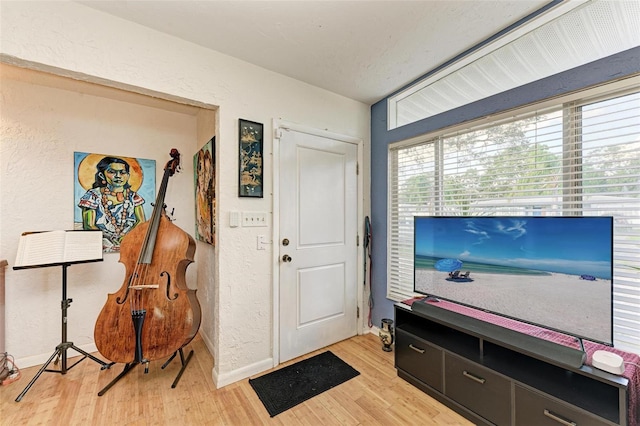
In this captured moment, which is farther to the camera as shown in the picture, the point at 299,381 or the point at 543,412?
the point at 299,381

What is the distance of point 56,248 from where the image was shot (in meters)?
1.91

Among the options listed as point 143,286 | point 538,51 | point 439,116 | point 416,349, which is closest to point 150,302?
point 143,286

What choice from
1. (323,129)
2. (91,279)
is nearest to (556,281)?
(323,129)

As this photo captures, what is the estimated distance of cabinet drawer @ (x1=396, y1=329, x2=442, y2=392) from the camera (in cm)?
177


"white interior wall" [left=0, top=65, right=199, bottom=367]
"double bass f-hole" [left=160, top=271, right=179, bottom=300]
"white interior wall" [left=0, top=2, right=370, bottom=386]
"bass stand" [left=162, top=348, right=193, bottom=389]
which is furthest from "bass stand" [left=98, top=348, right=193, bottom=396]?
"white interior wall" [left=0, top=65, right=199, bottom=367]

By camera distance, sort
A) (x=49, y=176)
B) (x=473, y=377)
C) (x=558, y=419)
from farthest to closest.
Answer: (x=49, y=176)
(x=473, y=377)
(x=558, y=419)

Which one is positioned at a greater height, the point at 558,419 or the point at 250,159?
the point at 250,159

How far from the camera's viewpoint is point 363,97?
266 cm

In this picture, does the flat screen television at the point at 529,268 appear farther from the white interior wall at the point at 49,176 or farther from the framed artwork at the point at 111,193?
the white interior wall at the point at 49,176

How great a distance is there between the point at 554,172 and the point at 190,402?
9.35ft

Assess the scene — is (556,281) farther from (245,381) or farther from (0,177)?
(0,177)

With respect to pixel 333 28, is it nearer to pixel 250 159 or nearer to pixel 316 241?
pixel 250 159

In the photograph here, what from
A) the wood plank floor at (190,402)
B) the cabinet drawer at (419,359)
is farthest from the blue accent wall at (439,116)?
the wood plank floor at (190,402)

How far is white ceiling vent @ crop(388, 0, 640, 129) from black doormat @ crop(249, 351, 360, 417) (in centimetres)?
239
